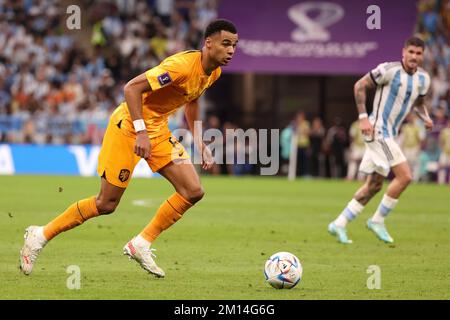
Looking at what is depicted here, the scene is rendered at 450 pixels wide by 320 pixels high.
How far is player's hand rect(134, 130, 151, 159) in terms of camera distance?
8312 millimetres

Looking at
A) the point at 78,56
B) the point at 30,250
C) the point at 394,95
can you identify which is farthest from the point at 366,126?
the point at 78,56

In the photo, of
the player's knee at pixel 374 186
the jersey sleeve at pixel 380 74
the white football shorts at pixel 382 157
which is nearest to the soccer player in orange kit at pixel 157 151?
the jersey sleeve at pixel 380 74

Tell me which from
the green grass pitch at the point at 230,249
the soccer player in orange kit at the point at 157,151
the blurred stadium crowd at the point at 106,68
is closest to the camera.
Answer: the green grass pitch at the point at 230,249

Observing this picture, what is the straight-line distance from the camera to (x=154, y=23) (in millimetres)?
31781

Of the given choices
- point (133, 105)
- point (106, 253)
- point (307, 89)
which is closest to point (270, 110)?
point (307, 89)

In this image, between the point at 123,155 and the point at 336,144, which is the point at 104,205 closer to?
the point at 123,155

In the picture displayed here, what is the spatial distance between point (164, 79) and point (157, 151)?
30.8 inches

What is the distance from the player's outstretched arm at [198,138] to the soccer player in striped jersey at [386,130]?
131 inches

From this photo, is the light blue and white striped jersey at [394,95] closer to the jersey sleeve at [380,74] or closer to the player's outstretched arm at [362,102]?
the jersey sleeve at [380,74]

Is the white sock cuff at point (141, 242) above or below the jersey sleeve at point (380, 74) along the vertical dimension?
below

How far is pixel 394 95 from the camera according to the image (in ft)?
41.3

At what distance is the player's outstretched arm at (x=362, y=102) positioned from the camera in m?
12.2
